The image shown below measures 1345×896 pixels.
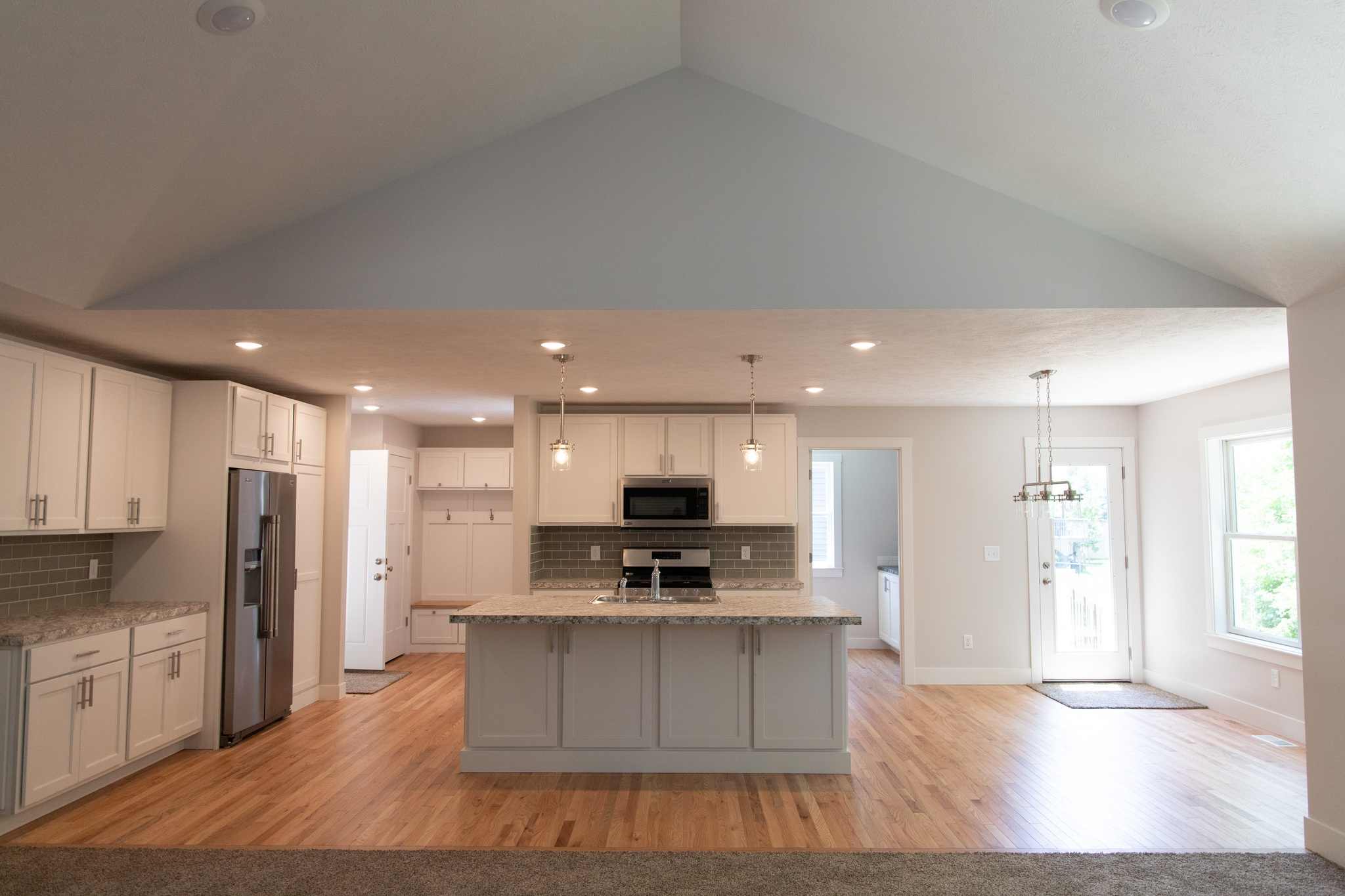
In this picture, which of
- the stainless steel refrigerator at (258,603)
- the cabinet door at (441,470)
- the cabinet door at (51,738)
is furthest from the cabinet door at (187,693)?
the cabinet door at (441,470)

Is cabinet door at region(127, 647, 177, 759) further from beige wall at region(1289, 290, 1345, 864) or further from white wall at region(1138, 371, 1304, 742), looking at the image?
white wall at region(1138, 371, 1304, 742)

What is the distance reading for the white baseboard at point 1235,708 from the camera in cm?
521

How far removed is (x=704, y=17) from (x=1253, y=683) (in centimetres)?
567

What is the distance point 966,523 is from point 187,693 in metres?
5.95

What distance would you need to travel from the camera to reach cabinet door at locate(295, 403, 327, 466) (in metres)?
5.88

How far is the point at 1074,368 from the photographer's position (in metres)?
5.17

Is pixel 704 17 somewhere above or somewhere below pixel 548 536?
above

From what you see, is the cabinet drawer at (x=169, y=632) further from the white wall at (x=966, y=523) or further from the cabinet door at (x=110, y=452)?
the white wall at (x=966, y=523)

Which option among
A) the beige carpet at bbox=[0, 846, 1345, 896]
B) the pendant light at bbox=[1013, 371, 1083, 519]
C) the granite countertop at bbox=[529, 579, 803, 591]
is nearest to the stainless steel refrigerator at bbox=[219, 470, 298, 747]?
the beige carpet at bbox=[0, 846, 1345, 896]

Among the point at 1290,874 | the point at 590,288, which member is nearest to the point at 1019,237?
the point at 590,288

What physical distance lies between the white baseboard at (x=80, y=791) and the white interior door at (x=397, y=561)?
280 cm

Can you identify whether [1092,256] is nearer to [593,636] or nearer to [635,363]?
[635,363]

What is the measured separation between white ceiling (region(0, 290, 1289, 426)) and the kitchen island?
1.50 metres

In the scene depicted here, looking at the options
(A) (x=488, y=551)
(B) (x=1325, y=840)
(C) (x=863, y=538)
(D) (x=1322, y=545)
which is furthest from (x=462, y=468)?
(B) (x=1325, y=840)
